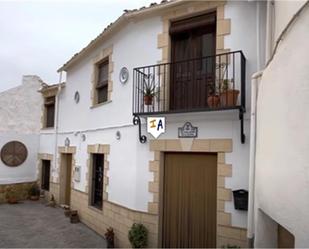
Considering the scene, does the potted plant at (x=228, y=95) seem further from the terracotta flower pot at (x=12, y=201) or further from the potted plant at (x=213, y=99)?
the terracotta flower pot at (x=12, y=201)

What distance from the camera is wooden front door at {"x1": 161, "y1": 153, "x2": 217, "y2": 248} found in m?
6.27

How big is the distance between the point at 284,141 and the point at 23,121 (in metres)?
14.3

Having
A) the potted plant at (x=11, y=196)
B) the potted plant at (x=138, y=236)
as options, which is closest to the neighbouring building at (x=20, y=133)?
the potted plant at (x=11, y=196)

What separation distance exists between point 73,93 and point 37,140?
199 inches

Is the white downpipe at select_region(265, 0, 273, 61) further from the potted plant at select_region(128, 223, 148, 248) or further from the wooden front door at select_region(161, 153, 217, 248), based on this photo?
the potted plant at select_region(128, 223, 148, 248)

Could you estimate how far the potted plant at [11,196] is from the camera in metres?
13.7

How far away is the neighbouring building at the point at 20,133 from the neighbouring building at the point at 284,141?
1279 cm

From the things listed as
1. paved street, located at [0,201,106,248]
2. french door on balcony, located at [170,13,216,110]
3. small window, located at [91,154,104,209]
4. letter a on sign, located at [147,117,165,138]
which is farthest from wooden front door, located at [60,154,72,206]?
french door on balcony, located at [170,13,216,110]

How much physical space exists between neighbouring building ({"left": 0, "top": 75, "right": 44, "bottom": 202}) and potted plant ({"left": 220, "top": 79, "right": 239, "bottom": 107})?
12.1 metres

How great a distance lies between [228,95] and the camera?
5758mm

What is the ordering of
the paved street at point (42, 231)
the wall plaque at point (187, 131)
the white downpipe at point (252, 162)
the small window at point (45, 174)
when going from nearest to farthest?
1. the white downpipe at point (252, 162)
2. the wall plaque at point (187, 131)
3. the paved street at point (42, 231)
4. the small window at point (45, 174)

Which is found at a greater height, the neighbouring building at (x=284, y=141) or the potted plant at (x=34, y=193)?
the neighbouring building at (x=284, y=141)

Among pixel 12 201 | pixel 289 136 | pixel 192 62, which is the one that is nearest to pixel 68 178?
pixel 12 201

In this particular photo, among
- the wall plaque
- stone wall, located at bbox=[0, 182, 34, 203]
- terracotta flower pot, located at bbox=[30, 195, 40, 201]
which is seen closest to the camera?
the wall plaque
